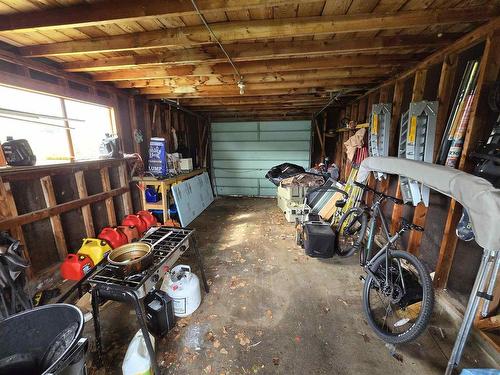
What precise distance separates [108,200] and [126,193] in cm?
39

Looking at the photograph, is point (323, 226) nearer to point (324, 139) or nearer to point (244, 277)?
point (244, 277)

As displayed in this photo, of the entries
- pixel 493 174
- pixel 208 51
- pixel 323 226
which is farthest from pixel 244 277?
pixel 208 51

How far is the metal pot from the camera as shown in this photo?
4.66 feet

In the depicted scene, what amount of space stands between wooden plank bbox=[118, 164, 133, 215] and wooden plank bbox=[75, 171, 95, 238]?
69 cm

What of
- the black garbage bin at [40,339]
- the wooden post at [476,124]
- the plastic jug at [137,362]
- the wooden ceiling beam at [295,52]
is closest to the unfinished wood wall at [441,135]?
the wooden post at [476,124]

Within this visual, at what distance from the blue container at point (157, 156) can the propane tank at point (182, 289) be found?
2.36 m

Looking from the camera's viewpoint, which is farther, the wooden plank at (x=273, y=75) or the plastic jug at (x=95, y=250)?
the wooden plank at (x=273, y=75)

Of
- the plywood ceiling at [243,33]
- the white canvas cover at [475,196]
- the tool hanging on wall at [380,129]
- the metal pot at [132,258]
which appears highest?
the plywood ceiling at [243,33]

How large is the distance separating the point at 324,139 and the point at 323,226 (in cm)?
373

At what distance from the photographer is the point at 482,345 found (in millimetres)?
1620

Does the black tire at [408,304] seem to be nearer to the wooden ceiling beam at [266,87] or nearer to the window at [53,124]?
the wooden ceiling beam at [266,87]

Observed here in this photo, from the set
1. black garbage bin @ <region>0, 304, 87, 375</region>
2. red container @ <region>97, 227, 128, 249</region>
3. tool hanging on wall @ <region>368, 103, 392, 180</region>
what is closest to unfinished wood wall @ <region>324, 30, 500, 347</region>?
tool hanging on wall @ <region>368, 103, 392, 180</region>

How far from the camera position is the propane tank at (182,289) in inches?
77.7

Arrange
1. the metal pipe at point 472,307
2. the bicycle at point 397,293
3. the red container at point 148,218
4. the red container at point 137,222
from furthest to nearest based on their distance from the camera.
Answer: the red container at point 148,218, the red container at point 137,222, the bicycle at point 397,293, the metal pipe at point 472,307
